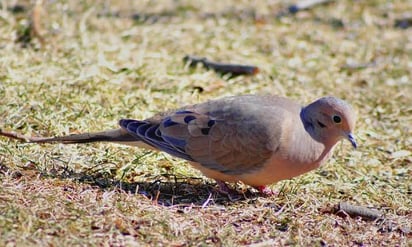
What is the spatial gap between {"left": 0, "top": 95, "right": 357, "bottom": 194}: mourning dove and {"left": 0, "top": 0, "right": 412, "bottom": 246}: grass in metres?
0.20

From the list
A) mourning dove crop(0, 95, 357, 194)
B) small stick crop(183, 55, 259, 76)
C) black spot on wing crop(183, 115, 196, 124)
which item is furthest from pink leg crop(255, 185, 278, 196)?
small stick crop(183, 55, 259, 76)

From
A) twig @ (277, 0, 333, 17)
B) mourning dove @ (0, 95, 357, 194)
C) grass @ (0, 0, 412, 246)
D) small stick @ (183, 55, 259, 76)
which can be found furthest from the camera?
twig @ (277, 0, 333, 17)

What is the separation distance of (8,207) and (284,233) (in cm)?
141

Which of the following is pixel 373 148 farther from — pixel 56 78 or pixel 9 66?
pixel 9 66

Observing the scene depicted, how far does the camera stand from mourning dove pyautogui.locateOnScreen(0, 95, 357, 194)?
450cm

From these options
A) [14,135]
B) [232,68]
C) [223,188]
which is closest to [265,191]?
[223,188]

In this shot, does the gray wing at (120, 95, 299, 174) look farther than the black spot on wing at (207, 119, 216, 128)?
No

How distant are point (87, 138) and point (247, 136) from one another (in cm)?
92

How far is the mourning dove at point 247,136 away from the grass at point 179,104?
198 millimetres

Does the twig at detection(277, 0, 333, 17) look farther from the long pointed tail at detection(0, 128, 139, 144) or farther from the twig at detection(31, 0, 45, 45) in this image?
the long pointed tail at detection(0, 128, 139, 144)

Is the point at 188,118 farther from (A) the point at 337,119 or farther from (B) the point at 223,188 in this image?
(A) the point at 337,119

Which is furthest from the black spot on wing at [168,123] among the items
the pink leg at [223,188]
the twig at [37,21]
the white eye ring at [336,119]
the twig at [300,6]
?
the twig at [300,6]

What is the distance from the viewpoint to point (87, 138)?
15.5 ft

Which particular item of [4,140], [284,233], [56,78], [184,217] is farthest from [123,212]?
[56,78]
